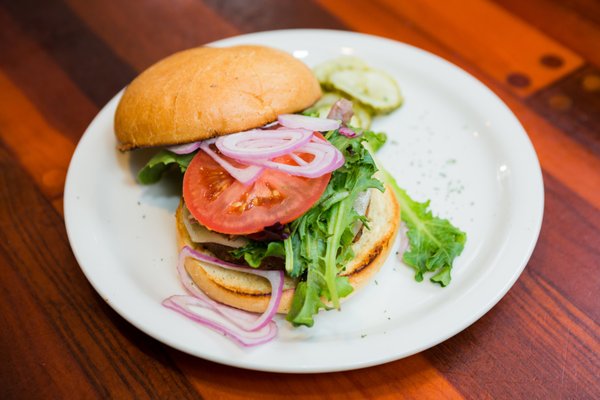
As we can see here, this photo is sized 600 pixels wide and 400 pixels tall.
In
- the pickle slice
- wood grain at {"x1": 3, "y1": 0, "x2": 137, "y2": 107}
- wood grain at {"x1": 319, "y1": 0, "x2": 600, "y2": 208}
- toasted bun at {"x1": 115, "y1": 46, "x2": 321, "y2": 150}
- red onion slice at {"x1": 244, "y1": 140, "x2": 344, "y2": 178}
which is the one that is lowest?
wood grain at {"x1": 319, "y1": 0, "x2": 600, "y2": 208}

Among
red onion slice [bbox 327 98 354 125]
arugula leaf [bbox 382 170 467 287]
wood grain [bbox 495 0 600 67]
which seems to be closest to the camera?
arugula leaf [bbox 382 170 467 287]

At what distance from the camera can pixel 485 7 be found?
14.9ft

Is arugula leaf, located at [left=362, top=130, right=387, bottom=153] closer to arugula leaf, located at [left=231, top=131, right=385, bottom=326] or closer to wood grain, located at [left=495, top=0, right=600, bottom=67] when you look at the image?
arugula leaf, located at [left=231, top=131, right=385, bottom=326]

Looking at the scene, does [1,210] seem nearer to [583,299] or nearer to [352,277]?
[352,277]

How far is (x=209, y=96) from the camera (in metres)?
2.81

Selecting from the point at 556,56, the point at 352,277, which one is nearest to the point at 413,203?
the point at 352,277

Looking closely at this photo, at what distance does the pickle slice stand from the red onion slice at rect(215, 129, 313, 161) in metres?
0.92

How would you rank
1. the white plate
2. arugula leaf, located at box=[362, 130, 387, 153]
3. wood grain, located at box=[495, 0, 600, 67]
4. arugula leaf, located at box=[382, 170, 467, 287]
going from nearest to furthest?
the white plate → arugula leaf, located at box=[382, 170, 467, 287] → arugula leaf, located at box=[362, 130, 387, 153] → wood grain, located at box=[495, 0, 600, 67]

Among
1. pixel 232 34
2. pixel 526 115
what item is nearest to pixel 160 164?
pixel 232 34

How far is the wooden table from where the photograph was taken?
2.53m

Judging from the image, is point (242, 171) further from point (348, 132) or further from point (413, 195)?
point (413, 195)

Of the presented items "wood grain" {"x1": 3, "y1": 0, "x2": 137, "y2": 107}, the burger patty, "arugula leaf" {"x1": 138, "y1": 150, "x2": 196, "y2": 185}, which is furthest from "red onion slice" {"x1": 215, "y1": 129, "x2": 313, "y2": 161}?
"wood grain" {"x1": 3, "y1": 0, "x2": 137, "y2": 107}

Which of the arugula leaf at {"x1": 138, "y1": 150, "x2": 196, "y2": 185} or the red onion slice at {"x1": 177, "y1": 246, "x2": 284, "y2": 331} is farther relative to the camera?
the arugula leaf at {"x1": 138, "y1": 150, "x2": 196, "y2": 185}

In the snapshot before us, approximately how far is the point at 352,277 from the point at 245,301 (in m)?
0.48
